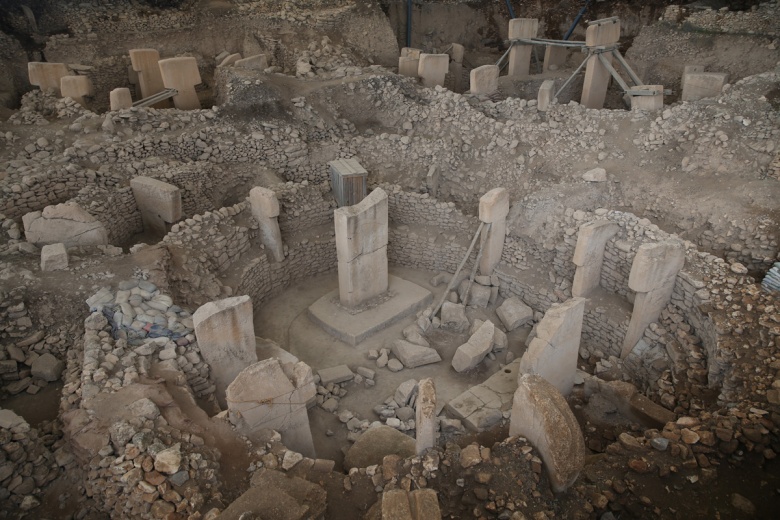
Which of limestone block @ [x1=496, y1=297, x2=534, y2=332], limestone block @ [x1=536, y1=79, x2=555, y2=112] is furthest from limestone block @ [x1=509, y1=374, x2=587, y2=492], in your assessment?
limestone block @ [x1=536, y1=79, x2=555, y2=112]

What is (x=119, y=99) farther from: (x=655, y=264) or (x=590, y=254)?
(x=655, y=264)

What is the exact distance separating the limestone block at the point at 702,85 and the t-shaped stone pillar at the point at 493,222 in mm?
4834

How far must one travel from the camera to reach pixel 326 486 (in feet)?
17.4

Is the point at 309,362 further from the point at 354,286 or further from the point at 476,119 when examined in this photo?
the point at 476,119

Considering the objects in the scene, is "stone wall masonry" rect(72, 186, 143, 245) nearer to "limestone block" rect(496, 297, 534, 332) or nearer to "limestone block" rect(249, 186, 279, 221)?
"limestone block" rect(249, 186, 279, 221)

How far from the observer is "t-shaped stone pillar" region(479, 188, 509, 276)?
9.12m

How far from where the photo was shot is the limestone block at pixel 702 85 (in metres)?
10.8

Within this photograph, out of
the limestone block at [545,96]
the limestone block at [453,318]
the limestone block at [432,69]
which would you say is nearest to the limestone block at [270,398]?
the limestone block at [453,318]

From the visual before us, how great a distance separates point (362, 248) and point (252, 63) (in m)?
5.85

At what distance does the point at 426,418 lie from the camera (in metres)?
5.35

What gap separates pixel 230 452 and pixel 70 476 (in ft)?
5.18

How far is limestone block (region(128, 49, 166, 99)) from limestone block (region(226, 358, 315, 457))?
9158 mm

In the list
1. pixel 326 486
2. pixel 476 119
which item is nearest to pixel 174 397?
pixel 326 486

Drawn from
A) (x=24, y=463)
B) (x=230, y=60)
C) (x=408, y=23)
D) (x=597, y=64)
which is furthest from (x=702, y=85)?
(x=24, y=463)
